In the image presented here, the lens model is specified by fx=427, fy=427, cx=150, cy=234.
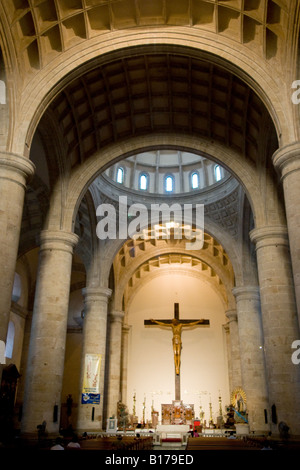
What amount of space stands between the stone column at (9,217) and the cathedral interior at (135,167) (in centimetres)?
4

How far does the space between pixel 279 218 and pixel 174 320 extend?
1884 cm

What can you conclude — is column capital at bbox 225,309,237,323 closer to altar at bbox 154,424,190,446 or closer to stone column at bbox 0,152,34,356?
altar at bbox 154,424,190,446

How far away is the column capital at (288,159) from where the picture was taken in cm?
1197

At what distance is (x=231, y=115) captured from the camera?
17859 millimetres

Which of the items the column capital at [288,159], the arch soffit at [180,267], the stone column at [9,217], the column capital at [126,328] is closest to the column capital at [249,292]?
the arch soffit at [180,267]

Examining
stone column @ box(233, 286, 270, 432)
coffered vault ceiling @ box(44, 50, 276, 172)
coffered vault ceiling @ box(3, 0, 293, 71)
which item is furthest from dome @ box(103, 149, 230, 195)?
coffered vault ceiling @ box(3, 0, 293, 71)

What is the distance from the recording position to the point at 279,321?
14.8 meters

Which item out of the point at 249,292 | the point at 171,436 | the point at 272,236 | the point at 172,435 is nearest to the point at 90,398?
the point at 171,436

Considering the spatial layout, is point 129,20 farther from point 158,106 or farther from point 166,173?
point 166,173

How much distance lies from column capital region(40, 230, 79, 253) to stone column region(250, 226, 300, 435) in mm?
7273

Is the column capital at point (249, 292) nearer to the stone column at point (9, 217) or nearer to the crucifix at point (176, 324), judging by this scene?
the crucifix at point (176, 324)

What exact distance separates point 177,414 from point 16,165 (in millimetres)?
22813

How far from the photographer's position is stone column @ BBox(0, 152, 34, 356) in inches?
437
